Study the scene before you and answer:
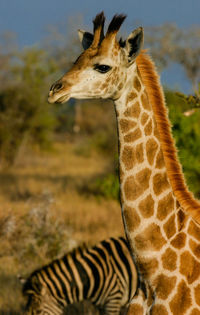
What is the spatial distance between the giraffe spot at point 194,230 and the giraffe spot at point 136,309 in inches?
24.0

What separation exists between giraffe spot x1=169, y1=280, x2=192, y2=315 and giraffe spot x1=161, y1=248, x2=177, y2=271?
14 cm

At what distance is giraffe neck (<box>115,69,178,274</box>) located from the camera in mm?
3637

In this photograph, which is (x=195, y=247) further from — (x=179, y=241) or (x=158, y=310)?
(x=158, y=310)

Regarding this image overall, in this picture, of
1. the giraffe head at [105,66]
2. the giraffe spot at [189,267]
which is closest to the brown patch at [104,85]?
the giraffe head at [105,66]

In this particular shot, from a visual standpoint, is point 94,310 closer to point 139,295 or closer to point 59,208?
point 139,295

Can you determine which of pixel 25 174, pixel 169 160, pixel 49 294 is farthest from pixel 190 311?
pixel 25 174

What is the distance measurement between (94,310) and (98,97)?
3772 millimetres

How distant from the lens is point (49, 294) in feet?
19.2

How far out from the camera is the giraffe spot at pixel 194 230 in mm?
3646

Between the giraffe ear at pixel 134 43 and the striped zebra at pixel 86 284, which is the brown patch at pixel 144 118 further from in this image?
the striped zebra at pixel 86 284

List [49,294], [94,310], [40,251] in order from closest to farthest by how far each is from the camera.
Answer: [49,294] < [94,310] < [40,251]

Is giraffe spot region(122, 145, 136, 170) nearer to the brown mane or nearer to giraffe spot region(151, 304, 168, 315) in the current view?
the brown mane

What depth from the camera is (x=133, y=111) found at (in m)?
3.71

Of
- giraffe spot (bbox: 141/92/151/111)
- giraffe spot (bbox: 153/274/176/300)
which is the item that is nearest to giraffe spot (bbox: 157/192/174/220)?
giraffe spot (bbox: 153/274/176/300)
